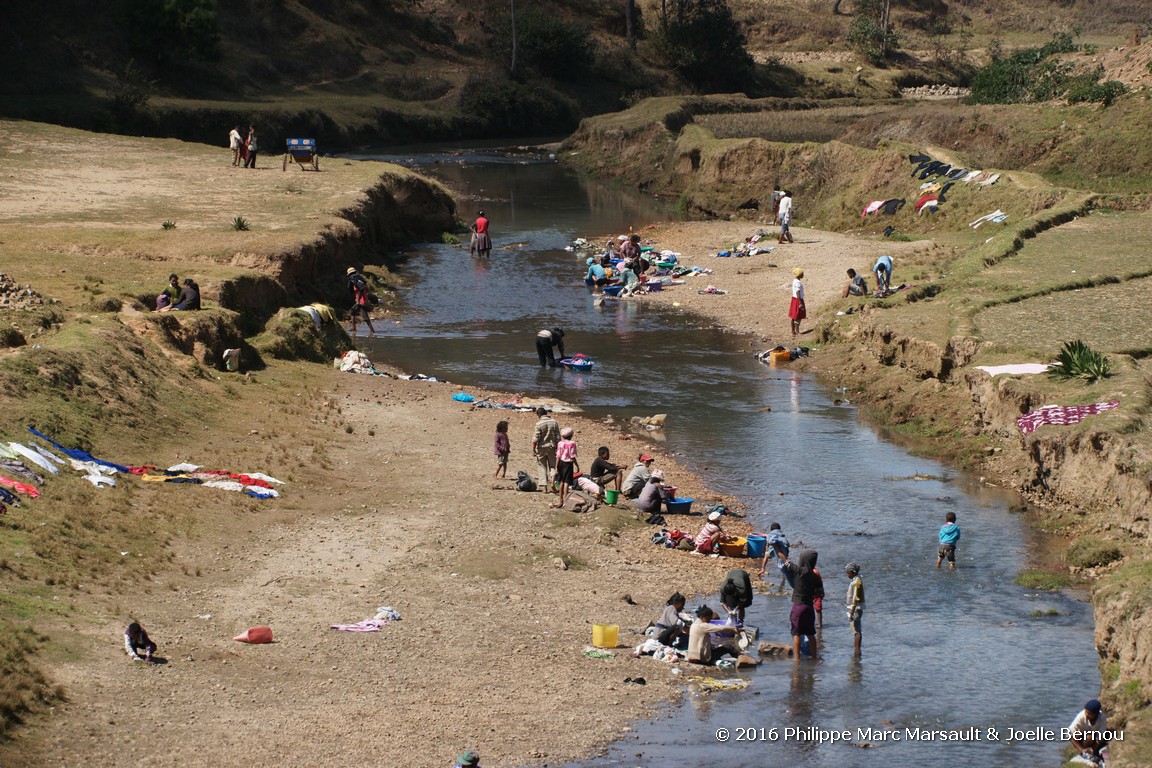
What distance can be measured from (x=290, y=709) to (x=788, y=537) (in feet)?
31.6

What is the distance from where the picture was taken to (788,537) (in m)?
21.2

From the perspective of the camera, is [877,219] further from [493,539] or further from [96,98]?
[96,98]

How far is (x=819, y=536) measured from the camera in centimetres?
2119

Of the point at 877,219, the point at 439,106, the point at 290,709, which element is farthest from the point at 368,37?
the point at 290,709

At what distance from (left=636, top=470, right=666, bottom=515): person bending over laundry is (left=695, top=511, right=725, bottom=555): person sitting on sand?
1576 mm

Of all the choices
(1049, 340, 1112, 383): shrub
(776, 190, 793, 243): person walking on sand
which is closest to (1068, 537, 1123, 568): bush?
(1049, 340, 1112, 383): shrub

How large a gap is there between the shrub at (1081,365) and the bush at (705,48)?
8385 centimetres

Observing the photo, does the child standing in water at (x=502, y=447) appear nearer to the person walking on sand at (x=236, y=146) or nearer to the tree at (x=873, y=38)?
the person walking on sand at (x=236, y=146)

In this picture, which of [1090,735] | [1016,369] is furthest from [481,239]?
[1090,735]

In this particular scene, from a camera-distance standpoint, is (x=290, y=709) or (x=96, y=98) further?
(x=96, y=98)

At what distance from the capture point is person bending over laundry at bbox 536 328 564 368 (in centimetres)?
3189

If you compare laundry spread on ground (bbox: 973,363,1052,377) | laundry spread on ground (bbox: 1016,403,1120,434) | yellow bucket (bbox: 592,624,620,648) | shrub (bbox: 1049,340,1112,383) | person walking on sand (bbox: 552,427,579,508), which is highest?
shrub (bbox: 1049,340,1112,383)

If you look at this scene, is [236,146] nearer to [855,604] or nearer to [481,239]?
[481,239]

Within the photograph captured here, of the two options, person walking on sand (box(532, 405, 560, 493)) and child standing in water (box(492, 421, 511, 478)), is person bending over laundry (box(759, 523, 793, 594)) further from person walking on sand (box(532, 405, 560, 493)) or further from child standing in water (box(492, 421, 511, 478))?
child standing in water (box(492, 421, 511, 478))
